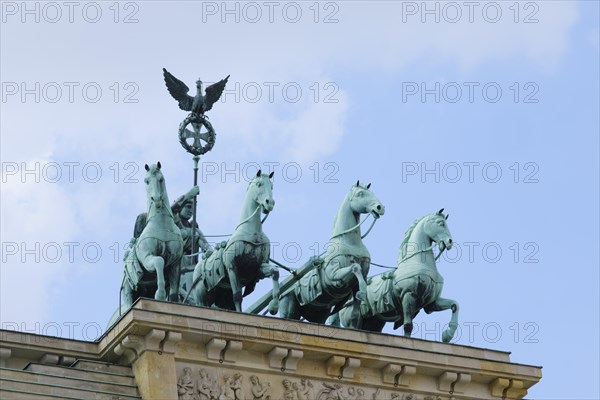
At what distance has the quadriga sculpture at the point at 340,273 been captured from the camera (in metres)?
37.5

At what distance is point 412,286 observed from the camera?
37.8m

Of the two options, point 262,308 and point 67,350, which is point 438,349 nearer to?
point 262,308

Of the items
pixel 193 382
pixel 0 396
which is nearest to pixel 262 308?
pixel 193 382

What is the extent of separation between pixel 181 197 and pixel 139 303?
4.74m

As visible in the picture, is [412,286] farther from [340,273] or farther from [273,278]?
[273,278]

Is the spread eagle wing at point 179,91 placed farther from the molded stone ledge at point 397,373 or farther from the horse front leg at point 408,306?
the molded stone ledge at point 397,373

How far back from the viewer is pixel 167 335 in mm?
34281

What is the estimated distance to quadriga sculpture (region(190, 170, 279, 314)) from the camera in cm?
3672

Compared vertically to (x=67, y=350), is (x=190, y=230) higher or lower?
higher

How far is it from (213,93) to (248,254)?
562cm

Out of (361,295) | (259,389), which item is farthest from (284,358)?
(361,295)

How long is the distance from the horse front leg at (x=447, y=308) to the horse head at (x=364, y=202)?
6.62ft

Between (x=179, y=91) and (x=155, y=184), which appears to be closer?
(x=155, y=184)

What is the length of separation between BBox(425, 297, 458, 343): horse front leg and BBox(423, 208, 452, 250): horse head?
101 cm
